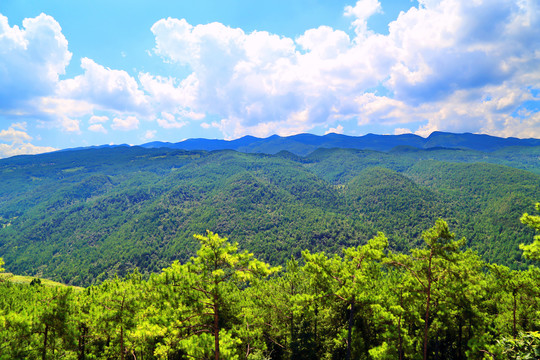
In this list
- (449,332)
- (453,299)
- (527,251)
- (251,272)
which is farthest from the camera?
(449,332)

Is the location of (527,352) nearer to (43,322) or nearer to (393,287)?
(393,287)

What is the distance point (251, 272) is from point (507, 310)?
30.5 meters

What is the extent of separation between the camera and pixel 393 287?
80.7ft

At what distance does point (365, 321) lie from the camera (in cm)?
2586

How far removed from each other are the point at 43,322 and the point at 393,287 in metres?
28.7

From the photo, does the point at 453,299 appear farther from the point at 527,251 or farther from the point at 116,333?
the point at 116,333

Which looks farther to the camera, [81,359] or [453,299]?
[81,359]

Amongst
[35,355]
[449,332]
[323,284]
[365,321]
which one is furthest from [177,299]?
[449,332]

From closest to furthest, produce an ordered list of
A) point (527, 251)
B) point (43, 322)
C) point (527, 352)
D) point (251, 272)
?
point (527, 352) → point (251, 272) → point (527, 251) → point (43, 322)

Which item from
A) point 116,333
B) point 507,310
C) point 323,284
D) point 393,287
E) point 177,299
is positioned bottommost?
point 507,310

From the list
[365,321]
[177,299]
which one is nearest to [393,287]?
[365,321]

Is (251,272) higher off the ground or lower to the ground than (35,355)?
higher

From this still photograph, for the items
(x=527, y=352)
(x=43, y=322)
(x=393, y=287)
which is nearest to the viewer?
(x=527, y=352)

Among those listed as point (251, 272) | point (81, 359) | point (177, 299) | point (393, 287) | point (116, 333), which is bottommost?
point (81, 359)
